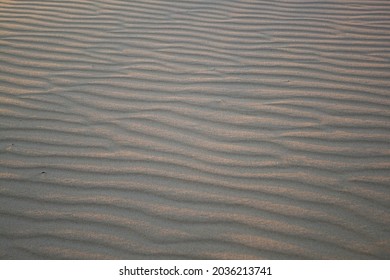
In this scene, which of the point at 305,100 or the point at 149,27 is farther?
the point at 149,27

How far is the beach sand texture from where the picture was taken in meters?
2.15

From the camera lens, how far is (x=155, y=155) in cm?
261

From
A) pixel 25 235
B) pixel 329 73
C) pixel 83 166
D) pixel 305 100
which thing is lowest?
pixel 25 235

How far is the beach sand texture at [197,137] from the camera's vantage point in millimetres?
2148

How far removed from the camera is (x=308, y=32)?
3.99m

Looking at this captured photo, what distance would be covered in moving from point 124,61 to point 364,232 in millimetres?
2566

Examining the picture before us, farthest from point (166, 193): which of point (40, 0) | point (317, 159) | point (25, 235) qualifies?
point (40, 0)

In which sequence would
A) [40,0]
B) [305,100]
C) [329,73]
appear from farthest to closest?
[40,0] < [329,73] < [305,100]

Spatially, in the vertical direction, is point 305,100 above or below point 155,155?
above

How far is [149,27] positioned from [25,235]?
274cm

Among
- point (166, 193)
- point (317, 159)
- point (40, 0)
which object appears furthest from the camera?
point (40, 0)

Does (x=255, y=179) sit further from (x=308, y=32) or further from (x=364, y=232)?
(x=308, y=32)

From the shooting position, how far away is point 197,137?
8.98ft
